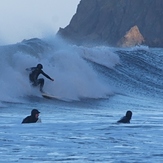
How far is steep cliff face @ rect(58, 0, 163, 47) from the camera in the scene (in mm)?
126600

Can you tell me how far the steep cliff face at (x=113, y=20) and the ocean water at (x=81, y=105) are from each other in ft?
287

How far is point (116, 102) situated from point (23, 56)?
3.79 m

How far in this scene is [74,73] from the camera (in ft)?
82.0

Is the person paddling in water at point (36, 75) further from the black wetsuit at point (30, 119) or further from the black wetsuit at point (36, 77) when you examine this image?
the black wetsuit at point (30, 119)

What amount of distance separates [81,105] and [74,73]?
183 inches

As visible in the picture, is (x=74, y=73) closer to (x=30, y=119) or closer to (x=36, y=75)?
(x=36, y=75)

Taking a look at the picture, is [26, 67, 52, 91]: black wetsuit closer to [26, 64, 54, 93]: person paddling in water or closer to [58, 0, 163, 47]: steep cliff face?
[26, 64, 54, 93]: person paddling in water

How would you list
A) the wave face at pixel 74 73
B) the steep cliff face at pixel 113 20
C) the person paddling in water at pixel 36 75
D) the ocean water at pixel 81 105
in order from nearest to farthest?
1. the ocean water at pixel 81 105
2. the person paddling in water at pixel 36 75
3. the wave face at pixel 74 73
4. the steep cliff face at pixel 113 20

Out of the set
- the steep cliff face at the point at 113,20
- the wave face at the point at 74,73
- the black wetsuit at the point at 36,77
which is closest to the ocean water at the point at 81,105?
the wave face at the point at 74,73

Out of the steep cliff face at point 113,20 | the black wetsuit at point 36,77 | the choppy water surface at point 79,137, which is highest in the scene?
the steep cliff face at point 113,20

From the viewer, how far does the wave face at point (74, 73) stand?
21650mm

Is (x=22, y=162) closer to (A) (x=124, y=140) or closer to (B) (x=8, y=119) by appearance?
(A) (x=124, y=140)

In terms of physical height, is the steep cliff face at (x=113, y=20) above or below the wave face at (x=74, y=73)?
above

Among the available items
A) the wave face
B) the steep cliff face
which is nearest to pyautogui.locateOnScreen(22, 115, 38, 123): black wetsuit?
the wave face
